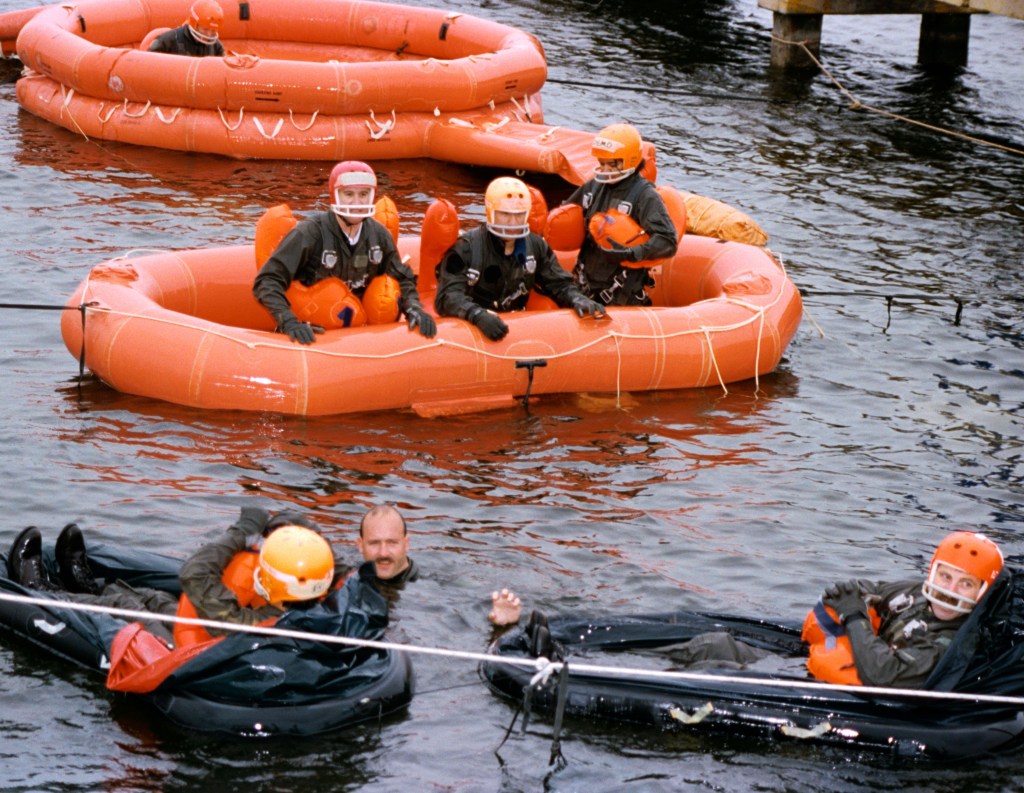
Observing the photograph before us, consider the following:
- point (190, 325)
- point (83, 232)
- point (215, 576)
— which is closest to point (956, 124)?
point (83, 232)

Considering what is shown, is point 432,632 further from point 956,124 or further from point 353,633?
point 956,124

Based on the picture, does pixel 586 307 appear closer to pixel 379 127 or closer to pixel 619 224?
pixel 619 224

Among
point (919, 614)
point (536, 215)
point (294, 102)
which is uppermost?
point (294, 102)

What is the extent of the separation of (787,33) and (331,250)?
1142 cm

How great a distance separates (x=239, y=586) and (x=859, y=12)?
14064 mm

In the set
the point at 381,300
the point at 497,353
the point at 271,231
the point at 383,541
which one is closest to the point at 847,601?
the point at 383,541

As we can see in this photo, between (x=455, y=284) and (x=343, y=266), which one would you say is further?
(x=455, y=284)

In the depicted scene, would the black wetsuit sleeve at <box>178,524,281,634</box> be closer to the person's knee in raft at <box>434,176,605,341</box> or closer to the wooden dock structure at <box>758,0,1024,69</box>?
the person's knee in raft at <box>434,176,605,341</box>

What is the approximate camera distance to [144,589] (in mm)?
6824

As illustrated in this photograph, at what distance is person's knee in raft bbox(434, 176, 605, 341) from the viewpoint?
31.0 feet

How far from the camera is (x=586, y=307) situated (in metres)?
9.83

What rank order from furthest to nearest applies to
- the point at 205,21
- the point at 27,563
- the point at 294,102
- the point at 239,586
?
1. the point at 205,21
2. the point at 294,102
3. the point at 27,563
4. the point at 239,586

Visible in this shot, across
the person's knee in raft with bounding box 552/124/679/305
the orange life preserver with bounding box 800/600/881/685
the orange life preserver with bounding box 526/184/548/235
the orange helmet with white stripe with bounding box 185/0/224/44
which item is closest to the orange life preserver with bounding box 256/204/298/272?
the orange life preserver with bounding box 526/184/548/235

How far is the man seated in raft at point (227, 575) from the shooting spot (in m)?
6.14
